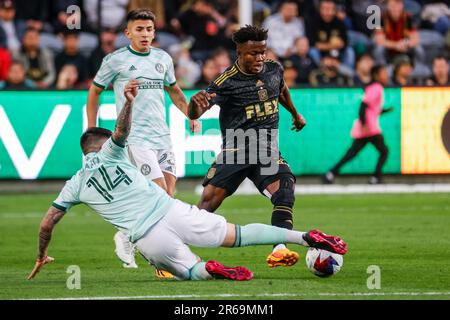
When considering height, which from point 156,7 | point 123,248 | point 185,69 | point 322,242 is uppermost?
point 156,7

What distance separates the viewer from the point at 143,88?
465 inches

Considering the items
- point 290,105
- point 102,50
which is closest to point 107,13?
point 102,50

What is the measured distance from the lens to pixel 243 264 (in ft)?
39.2

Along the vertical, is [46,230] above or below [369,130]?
below

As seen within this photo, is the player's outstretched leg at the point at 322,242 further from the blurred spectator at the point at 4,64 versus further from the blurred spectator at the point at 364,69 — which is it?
the blurred spectator at the point at 4,64

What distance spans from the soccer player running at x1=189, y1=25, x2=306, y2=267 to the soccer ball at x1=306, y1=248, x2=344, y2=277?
0.98m

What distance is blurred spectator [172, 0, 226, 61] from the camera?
23359 mm

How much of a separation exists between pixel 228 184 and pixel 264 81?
1.00 meters

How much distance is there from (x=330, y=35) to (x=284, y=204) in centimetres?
1253

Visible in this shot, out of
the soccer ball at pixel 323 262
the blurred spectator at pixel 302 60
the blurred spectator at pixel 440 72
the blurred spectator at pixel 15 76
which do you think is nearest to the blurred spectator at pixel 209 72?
the blurred spectator at pixel 302 60

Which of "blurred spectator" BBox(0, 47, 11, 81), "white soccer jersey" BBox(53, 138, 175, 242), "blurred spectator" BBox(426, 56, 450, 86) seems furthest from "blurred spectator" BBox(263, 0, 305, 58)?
"white soccer jersey" BBox(53, 138, 175, 242)

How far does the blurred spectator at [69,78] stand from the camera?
2109cm

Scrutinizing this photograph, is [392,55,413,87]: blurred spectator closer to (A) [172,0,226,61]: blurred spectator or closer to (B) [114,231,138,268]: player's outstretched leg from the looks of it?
(A) [172,0,226,61]: blurred spectator

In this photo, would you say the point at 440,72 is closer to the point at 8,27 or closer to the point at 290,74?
the point at 290,74
